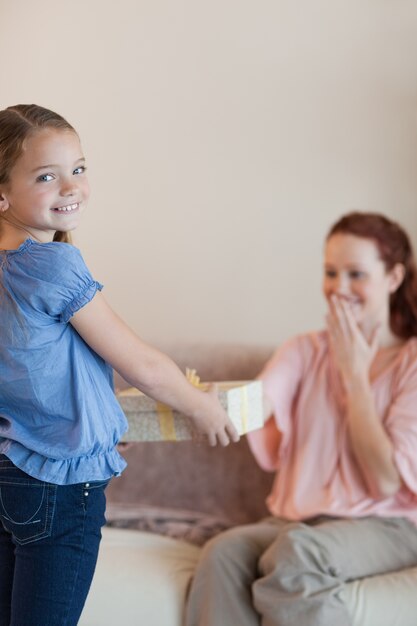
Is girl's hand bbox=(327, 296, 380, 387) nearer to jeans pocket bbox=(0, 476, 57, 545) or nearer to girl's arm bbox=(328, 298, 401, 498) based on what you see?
girl's arm bbox=(328, 298, 401, 498)

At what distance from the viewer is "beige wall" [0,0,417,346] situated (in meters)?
2.02

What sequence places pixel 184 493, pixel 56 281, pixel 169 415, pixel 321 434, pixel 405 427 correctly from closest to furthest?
pixel 56 281 < pixel 169 415 < pixel 405 427 < pixel 321 434 < pixel 184 493

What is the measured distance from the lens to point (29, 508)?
1055mm

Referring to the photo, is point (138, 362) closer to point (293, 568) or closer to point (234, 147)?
point (293, 568)

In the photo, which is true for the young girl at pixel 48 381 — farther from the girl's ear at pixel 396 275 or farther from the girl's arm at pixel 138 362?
the girl's ear at pixel 396 275

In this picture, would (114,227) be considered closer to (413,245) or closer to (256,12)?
(256,12)

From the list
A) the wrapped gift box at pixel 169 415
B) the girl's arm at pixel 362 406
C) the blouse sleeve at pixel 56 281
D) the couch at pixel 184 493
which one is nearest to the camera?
the blouse sleeve at pixel 56 281

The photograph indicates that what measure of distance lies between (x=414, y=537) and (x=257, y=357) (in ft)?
2.01

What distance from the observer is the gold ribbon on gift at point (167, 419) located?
140 centimetres

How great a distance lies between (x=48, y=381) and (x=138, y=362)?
0.12 m

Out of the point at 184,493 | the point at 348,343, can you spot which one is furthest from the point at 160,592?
the point at 348,343

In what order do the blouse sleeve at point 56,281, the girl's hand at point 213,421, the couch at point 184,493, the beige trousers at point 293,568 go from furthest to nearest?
the couch at point 184,493 < the beige trousers at point 293,568 < the girl's hand at point 213,421 < the blouse sleeve at point 56,281

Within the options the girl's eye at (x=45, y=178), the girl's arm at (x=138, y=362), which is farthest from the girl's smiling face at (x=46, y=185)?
the girl's arm at (x=138, y=362)

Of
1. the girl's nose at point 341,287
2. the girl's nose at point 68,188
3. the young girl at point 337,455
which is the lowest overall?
the young girl at point 337,455
